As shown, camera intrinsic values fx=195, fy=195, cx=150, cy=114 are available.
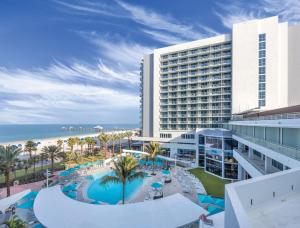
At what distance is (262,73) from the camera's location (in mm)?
45812

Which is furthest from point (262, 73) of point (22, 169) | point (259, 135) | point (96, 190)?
point (22, 169)

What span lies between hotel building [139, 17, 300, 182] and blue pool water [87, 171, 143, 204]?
583 inches

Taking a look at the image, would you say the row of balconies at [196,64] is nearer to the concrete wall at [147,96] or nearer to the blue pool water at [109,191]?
the concrete wall at [147,96]

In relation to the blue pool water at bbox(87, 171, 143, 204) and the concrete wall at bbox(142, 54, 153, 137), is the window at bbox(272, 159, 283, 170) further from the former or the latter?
the concrete wall at bbox(142, 54, 153, 137)

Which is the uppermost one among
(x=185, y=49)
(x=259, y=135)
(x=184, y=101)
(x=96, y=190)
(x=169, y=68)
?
(x=185, y=49)

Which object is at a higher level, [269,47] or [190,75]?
[269,47]

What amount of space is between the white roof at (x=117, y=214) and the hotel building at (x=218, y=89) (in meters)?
13.7

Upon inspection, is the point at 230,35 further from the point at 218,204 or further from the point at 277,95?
the point at 218,204

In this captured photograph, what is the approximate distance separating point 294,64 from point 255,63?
8.50 m

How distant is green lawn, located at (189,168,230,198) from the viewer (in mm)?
25720

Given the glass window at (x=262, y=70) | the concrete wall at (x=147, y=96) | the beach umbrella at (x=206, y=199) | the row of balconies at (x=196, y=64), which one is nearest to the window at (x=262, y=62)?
the glass window at (x=262, y=70)

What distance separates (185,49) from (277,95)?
88.7ft

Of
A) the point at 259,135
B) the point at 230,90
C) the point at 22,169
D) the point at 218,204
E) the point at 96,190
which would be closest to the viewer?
the point at 218,204

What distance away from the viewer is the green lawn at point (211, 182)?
25720mm
